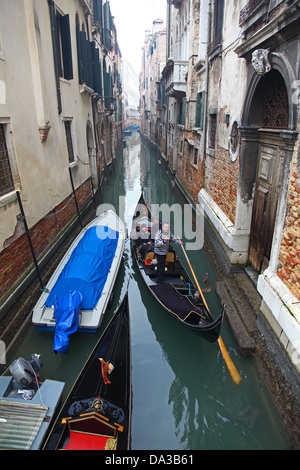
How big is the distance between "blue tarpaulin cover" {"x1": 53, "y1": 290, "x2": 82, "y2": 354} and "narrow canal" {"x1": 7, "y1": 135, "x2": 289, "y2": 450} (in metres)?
0.41

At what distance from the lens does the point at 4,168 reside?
172 inches

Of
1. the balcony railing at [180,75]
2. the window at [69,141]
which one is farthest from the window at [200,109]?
the window at [69,141]

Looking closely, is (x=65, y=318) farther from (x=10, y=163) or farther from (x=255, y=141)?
(x=255, y=141)

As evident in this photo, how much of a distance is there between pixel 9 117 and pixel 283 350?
462 centimetres

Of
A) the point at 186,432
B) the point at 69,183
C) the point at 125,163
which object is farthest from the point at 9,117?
the point at 125,163

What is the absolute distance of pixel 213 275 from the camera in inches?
236

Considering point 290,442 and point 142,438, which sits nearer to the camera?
point 290,442

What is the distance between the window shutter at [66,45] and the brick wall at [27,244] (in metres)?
3.02

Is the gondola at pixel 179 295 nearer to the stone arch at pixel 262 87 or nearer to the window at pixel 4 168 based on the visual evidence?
the stone arch at pixel 262 87

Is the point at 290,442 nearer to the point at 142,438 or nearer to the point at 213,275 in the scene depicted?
the point at 142,438

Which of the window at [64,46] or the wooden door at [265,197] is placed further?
the window at [64,46]

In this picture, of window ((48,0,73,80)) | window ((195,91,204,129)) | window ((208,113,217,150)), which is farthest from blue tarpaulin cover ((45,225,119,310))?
window ((195,91,204,129))

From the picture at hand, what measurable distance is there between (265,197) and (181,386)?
2867 millimetres

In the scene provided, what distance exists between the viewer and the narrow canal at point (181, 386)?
303 centimetres
